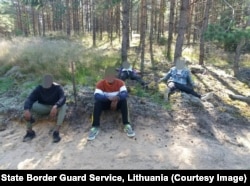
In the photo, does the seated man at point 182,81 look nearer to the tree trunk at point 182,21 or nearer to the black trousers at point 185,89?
the black trousers at point 185,89

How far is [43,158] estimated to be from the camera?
4.65m

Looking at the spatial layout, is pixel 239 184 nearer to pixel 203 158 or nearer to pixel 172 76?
pixel 203 158

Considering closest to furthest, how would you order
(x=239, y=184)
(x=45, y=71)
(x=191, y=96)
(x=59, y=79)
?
1. (x=239, y=184)
2. (x=191, y=96)
3. (x=59, y=79)
4. (x=45, y=71)

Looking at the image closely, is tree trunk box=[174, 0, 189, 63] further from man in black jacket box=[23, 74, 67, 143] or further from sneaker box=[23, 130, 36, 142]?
sneaker box=[23, 130, 36, 142]

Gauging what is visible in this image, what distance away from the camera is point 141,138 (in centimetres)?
520

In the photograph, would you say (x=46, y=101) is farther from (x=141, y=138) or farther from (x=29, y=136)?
(x=141, y=138)

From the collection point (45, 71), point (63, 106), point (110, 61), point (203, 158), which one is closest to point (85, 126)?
point (63, 106)

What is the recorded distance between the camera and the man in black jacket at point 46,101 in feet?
17.8

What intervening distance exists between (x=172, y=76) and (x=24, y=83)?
410 centimetres

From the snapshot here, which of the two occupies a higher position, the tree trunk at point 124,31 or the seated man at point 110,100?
the tree trunk at point 124,31

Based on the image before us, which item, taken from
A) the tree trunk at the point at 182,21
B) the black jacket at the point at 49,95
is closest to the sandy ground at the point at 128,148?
the black jacket at the point at 49,95

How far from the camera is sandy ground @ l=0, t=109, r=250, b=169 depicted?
Result: 4395 mm

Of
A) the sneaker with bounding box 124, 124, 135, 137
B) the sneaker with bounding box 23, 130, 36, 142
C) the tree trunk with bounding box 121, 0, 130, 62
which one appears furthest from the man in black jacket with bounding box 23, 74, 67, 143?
the tree trunk with bounding box 121, 0, 130, 62

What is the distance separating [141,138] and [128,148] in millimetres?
440
